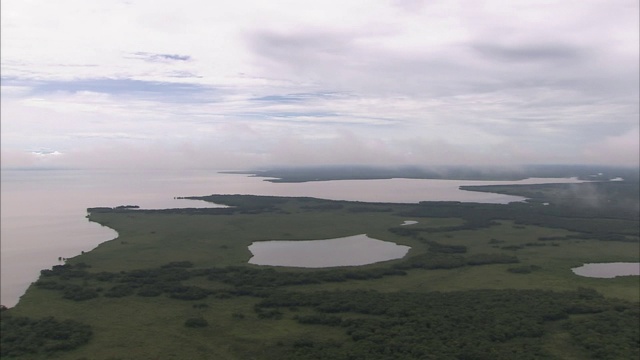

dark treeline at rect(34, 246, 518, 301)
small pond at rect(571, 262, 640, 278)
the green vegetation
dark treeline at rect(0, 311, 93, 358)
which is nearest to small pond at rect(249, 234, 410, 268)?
the green vegetation

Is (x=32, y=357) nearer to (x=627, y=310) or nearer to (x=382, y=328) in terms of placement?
(x=382, y=328)

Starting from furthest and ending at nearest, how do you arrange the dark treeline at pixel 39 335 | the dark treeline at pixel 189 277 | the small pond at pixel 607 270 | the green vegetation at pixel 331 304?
the small pond at pixel 607 270
the dark treeline at pixel 189 277
the green vegetation at pixel 331 304
the dark treeline at pixel 39 335

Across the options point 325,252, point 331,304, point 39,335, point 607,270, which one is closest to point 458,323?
point 331,304

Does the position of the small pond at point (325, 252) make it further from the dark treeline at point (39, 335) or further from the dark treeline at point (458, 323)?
the dark treeline at point (39, 335)

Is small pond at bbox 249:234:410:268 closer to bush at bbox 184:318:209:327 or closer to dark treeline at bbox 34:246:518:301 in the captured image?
dark treeline at bbox 34:246:518:301

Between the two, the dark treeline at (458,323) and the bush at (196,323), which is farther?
the bush at (196,323)

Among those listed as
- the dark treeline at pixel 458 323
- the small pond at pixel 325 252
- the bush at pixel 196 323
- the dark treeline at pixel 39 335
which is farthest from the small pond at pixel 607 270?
the dark treeline at pixel 39 335
